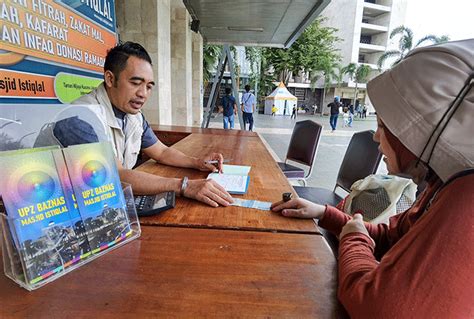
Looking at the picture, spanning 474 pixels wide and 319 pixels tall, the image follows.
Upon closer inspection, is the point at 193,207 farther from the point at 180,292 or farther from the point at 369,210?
the point at 369,210

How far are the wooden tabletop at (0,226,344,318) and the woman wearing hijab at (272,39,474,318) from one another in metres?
0.11

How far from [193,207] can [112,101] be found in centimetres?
93

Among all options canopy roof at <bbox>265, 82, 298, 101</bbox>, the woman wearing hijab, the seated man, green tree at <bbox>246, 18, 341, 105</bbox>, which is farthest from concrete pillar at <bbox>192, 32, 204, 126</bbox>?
canopy roof at <bbox>265, 82, 298, 101</bbox>

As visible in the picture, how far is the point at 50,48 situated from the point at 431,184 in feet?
8.16

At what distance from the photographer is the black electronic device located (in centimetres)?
107

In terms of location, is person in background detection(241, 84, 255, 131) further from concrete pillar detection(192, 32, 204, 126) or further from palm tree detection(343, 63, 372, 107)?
palm tree detection(343, 63, 372, 107)

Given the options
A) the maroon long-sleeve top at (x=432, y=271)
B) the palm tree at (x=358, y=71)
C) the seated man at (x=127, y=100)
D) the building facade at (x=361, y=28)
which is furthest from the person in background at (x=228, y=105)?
the building facade at (x=361, y=28)

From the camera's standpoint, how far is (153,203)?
113cm

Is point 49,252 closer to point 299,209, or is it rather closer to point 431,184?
point 299,209

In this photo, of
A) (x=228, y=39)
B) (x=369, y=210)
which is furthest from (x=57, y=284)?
(x=228, y=39)

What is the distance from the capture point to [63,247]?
72 centimetres

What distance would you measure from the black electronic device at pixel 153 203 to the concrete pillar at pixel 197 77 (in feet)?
23.3

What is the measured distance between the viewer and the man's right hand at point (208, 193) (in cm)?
119

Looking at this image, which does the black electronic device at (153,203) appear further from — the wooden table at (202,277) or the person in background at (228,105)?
the person in background at (228,105)
